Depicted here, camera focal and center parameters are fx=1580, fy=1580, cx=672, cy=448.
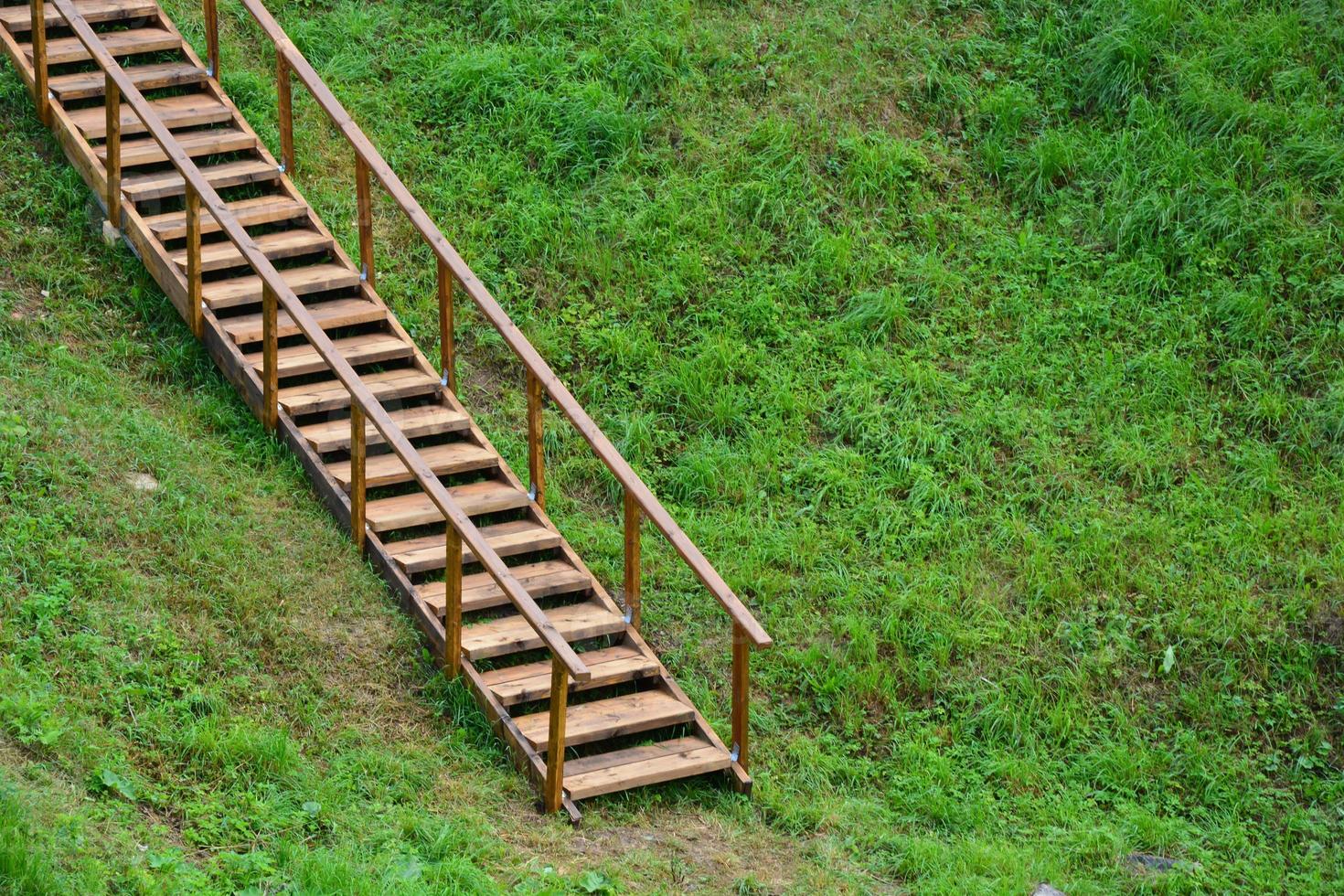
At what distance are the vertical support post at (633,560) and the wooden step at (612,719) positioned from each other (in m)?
0.45

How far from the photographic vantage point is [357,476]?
7840mm

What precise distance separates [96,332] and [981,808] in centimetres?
537

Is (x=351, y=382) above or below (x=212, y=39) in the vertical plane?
below

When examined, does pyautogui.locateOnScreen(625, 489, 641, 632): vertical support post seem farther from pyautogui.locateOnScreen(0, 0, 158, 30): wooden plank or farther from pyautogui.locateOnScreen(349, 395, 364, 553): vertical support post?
pyautogui.locateOnScreen(0, 0, 158, 30): wooden plank

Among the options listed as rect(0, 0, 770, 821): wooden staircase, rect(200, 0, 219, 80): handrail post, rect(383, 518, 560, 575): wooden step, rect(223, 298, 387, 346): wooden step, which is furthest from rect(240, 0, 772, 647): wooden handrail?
rect(383, 518, 560, 575): wooden step

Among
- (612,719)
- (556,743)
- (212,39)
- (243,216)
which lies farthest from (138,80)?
(556,743)

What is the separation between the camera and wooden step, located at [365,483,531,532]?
8.12m

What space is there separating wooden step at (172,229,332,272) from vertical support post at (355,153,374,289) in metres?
0.29

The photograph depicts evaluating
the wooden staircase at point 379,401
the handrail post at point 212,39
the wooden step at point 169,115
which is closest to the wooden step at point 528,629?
the wooden staircase at point 379,401

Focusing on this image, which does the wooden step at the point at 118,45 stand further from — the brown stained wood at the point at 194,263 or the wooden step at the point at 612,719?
the wooden step at the point at 612,719

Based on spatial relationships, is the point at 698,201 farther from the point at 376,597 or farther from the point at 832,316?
the point at 376,597

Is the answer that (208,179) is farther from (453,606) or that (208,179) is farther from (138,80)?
(453,606)

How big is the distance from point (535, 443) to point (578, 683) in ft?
4.72

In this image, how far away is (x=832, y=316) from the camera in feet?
33.1
